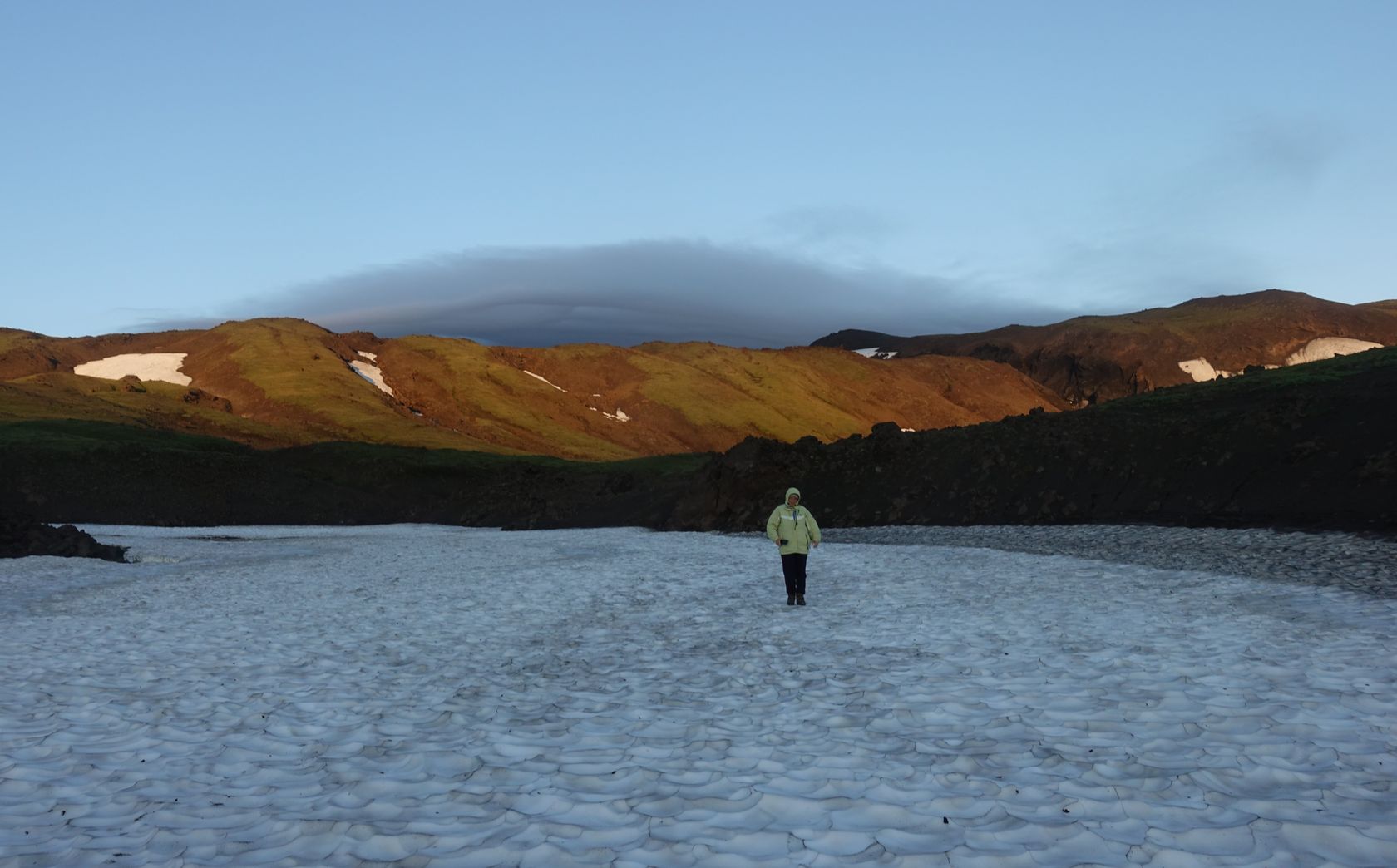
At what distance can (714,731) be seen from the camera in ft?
33.9

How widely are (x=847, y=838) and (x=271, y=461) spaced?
78.4 meters

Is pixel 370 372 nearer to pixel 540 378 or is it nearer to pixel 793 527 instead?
pixel 540 378

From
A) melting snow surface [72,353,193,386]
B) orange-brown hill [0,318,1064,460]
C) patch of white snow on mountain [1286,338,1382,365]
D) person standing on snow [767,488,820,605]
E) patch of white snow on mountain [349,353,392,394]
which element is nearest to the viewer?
person standing on snow [767,488,820,605]

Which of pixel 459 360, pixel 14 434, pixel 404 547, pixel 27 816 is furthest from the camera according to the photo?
pixel 459 360

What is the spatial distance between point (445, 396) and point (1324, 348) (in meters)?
162

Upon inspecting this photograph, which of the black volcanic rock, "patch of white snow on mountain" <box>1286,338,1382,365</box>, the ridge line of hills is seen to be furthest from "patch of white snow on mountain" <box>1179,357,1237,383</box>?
the black volcanic rock

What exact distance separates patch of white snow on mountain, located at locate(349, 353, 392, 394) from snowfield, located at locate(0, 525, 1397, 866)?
437 ft

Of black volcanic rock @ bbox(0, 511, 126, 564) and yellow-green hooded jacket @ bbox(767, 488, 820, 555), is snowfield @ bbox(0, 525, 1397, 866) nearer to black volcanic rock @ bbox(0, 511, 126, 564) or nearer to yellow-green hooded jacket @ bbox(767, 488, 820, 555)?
yellow-green hooded jacket @ bbox(767, 488, 820, 555)

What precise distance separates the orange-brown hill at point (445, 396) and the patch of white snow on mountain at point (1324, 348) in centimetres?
4723

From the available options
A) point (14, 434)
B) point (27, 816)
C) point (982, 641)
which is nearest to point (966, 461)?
point (982, 641)

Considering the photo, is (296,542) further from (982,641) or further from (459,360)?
(459,360)

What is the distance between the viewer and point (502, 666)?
561 inches

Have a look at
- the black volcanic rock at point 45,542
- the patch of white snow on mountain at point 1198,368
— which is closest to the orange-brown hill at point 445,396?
the patch of white snow on mountain at point 1198,368

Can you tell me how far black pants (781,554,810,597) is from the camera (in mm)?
19858
